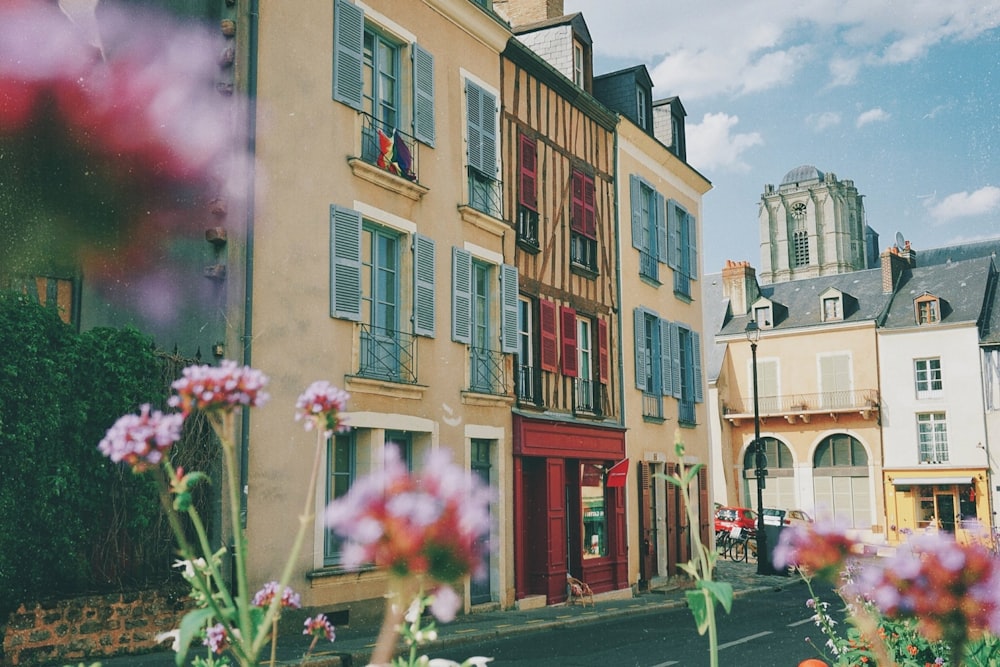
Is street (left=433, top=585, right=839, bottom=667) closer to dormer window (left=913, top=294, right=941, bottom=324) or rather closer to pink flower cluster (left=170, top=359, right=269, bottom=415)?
pink flower cluster (left=170, top=359, right=269, bottom=415)

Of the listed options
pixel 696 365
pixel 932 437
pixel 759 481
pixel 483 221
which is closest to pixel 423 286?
pixel 483 221

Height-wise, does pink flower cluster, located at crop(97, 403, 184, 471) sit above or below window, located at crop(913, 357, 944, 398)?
below

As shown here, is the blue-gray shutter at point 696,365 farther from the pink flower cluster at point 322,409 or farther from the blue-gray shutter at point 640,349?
the pink flower cluster at point 322,409

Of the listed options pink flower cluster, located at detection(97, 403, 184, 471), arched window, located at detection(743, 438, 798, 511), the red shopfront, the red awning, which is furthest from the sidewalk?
arched window, located at detection(743, 438, 798, 511)

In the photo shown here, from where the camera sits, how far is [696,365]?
23922 millimetres

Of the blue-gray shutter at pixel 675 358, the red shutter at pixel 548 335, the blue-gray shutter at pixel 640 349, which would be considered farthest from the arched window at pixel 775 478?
the red shutter at pixel 548 335

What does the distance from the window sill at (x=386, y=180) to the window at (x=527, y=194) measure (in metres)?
2.94

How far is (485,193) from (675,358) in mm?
8440

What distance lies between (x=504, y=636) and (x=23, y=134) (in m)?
8.49

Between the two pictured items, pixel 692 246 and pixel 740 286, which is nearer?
pixel 692 246

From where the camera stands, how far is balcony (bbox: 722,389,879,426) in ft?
126

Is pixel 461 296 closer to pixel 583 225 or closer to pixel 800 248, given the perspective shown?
pixel 583 225

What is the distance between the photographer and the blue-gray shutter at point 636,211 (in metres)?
20.7

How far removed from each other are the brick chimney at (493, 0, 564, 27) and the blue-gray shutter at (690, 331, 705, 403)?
799 cm
